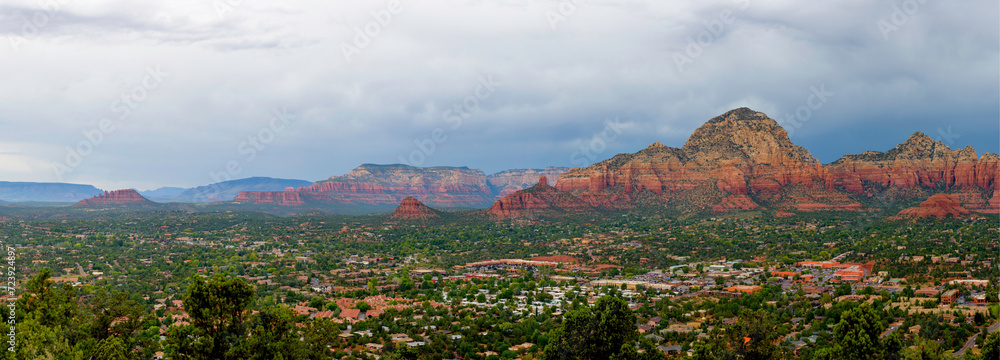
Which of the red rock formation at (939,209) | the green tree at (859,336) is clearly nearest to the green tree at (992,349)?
the green tree at (859,336)

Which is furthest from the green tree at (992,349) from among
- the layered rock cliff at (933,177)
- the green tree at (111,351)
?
the layered rock cliff at (933,177)

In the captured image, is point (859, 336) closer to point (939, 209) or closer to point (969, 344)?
point (969, 344)

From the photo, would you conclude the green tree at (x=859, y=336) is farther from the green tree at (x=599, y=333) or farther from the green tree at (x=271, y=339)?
the green tree at (x=271, y=339)

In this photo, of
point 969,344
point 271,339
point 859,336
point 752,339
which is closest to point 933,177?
point 969,344

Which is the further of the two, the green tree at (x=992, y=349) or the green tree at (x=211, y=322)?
the green tree at (x=211, y=322)

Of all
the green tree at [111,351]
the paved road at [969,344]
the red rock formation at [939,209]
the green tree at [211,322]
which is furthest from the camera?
the red rock formation at [939,209]

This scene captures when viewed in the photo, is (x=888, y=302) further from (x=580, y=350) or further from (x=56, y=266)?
(x=56, y=266)

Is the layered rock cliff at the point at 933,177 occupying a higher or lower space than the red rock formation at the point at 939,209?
higher

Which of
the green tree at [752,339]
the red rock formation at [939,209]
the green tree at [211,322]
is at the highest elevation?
the red rock formation at [939,209]

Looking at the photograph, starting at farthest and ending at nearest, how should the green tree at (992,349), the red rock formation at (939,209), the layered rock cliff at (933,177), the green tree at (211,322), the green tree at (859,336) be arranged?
the layered rock cliff at (933,177) < the red rock formation at (939,209) < the green tree at (859,336) < the green tree at (211,322) < the green tree at (992,349)
